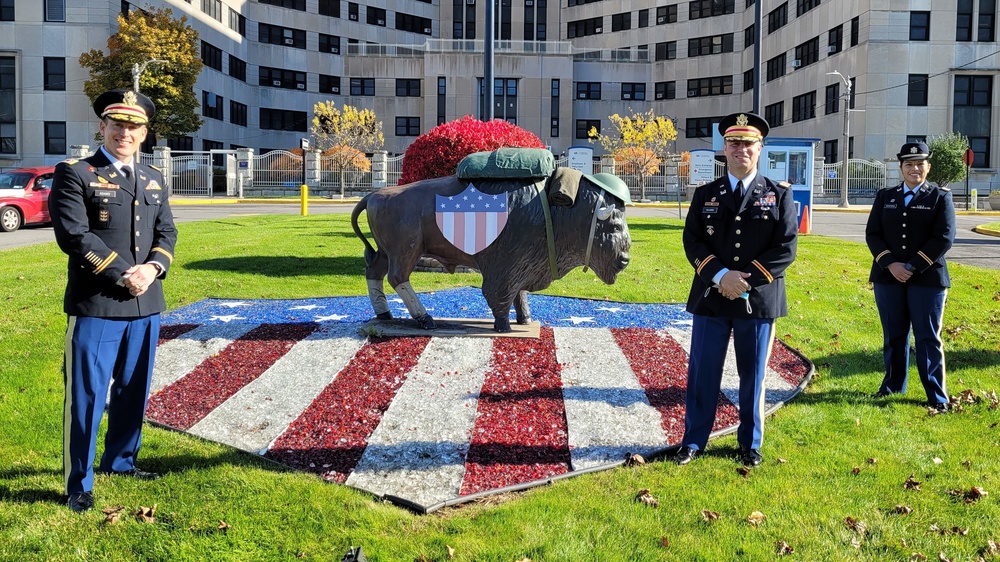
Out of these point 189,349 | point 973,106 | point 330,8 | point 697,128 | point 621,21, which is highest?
→ point 621,21

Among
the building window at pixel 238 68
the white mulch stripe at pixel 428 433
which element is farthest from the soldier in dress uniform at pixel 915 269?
the building window at pixel 238 68

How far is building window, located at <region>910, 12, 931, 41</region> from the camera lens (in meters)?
44.2

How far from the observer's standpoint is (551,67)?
56562 mm

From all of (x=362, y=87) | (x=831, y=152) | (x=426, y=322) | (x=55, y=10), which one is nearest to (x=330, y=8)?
(x=362, y=87)

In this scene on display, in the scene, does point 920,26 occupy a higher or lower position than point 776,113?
higher

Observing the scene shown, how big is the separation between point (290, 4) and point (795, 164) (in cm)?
4847

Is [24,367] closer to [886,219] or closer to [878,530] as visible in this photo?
[878,530]

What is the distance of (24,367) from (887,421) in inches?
290

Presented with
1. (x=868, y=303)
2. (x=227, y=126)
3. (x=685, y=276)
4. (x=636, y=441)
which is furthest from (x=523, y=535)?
(x=227, y=126)

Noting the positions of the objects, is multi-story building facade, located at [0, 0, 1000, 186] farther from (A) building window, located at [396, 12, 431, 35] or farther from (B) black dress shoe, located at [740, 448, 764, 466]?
(B) black dress shoe, located at [740, 448, 764, 466]

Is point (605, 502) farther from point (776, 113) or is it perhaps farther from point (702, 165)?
point (776, 113)

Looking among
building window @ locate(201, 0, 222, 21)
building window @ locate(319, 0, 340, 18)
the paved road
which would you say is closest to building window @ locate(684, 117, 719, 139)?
building window @ locate(319, 0, 340, 18)

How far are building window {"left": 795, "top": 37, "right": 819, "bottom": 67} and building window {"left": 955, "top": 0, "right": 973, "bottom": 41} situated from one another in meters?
8.36

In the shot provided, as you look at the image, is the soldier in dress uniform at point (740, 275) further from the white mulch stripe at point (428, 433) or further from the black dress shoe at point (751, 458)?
the white mulch stripe at point (428, 433)
